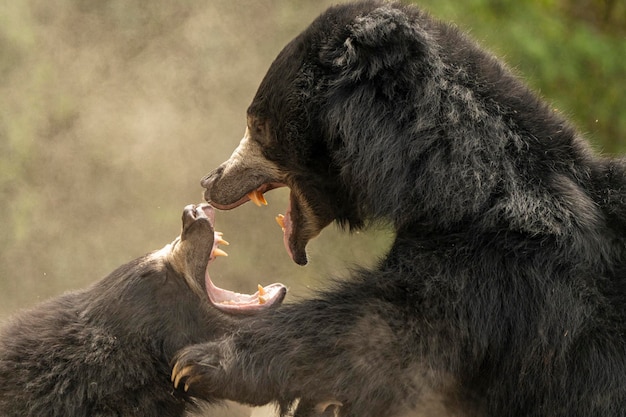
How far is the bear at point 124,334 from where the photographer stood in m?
3.04

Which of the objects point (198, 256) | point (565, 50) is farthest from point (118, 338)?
point (565, 50)

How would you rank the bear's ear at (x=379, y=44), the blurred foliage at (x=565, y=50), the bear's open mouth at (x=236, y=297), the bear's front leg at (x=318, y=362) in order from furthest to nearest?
the blurred foliage at (x=565, y=50)
the bear's open mouth at (x=236, y=297)
the bear's ear at (x=379, y=44)
the bear's front leg at (x=318, y=362)

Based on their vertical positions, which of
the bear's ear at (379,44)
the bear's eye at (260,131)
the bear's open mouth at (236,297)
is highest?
the bear's ear at (379,44)

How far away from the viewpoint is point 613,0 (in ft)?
20.1

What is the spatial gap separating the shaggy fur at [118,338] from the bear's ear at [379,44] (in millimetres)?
782

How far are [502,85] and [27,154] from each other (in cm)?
292

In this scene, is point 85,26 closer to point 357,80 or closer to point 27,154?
point 27,154

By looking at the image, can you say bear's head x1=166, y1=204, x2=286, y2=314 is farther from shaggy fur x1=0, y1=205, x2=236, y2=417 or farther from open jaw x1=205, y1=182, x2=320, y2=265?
open jaw x1=205, y1=182, x2=320, y2=265

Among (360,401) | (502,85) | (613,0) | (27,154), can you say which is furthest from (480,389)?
(613,0)

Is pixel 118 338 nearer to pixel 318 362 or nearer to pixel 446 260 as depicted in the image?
pixel 318 362

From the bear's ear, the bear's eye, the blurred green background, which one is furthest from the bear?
the blurred green background

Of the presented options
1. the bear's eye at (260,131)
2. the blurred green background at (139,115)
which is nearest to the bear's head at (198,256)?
the bear's eye at (260,131)

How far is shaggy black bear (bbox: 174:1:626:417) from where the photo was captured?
8.93 ft

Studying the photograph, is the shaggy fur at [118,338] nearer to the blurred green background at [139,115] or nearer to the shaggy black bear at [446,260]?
the shaggy black bear at [446,260]
